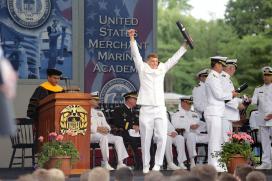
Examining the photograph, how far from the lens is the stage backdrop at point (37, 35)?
558 inches

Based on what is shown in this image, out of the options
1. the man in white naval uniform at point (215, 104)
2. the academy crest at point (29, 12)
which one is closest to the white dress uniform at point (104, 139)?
the man in white naval uniform at point (215, 104)

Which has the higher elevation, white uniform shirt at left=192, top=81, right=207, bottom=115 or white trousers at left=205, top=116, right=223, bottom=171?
white uniform shirt at left=192, top=81, right=207, bottom=115

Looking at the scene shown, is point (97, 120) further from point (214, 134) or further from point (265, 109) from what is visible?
point (265, 109)

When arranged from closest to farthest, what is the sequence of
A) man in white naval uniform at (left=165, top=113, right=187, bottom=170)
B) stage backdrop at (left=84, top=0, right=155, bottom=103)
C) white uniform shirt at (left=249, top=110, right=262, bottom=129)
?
A: white uniform shirt at (left=249, top=110, right=262, bottom=129) → man in white naval uniform at (left=165, top=113, right=187, bottom=170) → stage backdrop at (left=84, top=0, right=155, bottom=103)

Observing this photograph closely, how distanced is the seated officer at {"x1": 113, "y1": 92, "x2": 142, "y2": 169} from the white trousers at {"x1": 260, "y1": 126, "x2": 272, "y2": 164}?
194cm

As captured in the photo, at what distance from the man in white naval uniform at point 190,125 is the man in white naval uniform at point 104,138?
1269mm

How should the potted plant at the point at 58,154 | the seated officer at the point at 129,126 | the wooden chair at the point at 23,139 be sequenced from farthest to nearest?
the seated officer at the point at 129,126 < the wooden chair at the point at 23,139 < the potted plant at the point at 58,154

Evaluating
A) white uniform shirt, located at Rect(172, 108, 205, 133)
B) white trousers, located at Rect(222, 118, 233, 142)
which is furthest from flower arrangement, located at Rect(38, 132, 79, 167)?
white uniform shirt, located at Rect(172, 108, 205, 133)

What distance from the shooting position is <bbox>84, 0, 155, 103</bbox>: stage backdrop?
1469 cm

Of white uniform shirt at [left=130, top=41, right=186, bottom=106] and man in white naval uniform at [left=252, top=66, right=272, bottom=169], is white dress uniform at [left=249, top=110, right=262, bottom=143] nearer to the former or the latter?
man in white naval uniform at [left=252, top=66, right=272, bottom=169]

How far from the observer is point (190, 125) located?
13.7 meters

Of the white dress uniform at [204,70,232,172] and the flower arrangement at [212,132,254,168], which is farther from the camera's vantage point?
the white dress uniform at [204,70,232,172]

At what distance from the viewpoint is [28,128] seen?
1423 centimetres

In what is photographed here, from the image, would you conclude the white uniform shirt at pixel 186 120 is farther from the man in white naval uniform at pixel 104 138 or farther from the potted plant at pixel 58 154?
the potted plant at pixel 58 154
